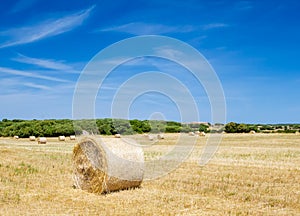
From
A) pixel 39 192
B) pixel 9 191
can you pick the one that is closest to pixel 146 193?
pixel 39 192

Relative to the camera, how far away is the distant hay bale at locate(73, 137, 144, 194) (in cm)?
1013

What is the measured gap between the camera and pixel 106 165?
33.4ft

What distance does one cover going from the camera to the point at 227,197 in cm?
924

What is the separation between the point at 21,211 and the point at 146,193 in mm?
3129

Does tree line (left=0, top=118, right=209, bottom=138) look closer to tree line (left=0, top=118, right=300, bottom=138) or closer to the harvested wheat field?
tree line (left=0, top=118, right=300, bottom=138)

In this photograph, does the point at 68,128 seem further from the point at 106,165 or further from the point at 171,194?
the point at 171,194

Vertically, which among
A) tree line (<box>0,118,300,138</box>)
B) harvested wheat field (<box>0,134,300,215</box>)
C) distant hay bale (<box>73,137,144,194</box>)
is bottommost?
harvested wheat field (<box>0,134,300,215</box>)

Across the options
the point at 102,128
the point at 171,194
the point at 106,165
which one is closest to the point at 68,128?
the point at 102,128

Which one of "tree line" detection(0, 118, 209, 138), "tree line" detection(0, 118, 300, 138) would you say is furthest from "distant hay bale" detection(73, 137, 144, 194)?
"tree line" detection(0, 118, 209, 138)

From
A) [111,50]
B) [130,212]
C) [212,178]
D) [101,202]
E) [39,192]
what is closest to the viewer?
[130,212]

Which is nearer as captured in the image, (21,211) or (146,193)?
(21,211)

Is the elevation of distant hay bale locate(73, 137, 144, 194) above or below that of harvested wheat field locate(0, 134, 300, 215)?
above

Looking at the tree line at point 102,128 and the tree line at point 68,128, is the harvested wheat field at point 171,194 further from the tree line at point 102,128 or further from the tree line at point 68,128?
the tree line at point 68,128

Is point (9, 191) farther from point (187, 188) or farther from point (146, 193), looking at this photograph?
point (187, 188)
